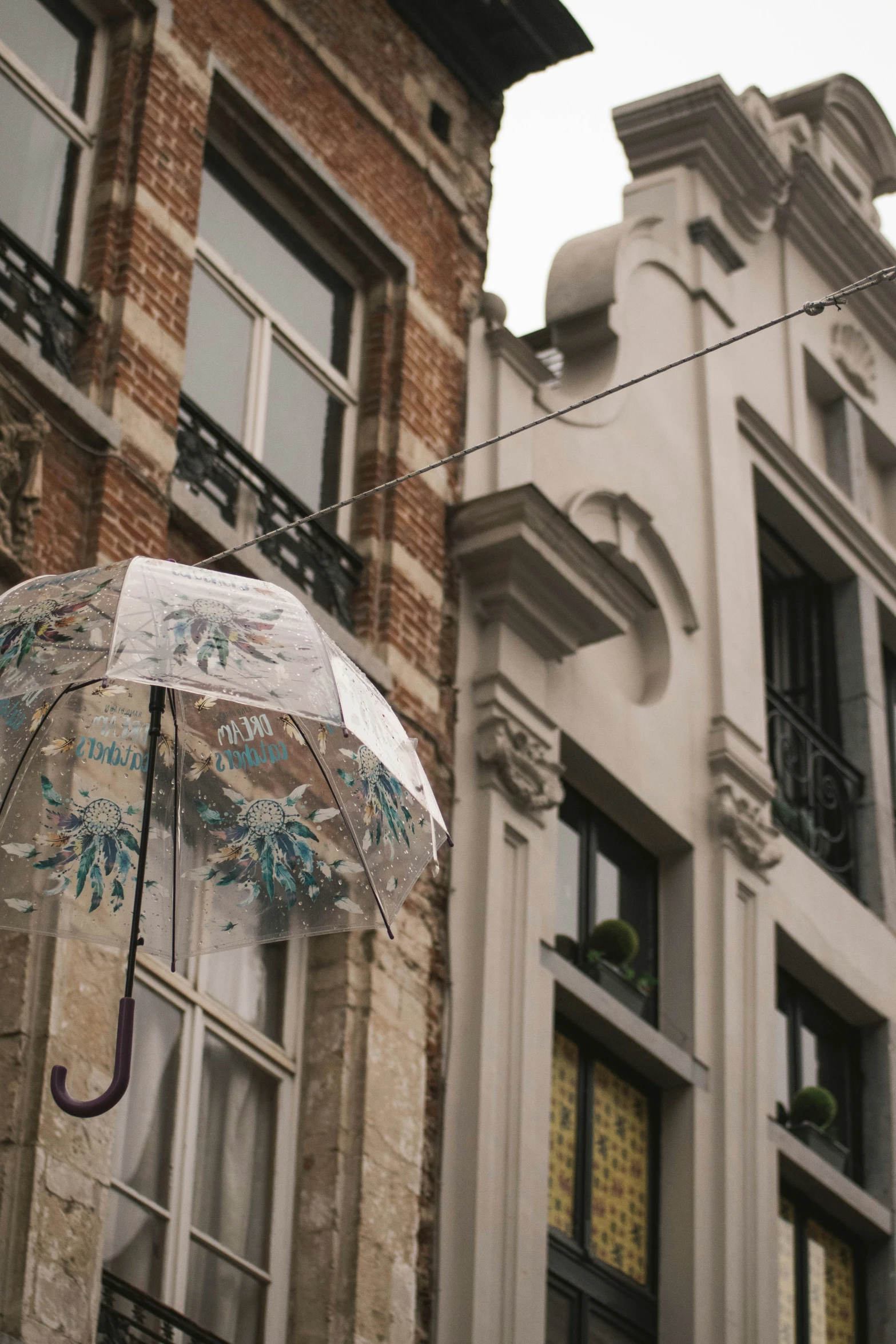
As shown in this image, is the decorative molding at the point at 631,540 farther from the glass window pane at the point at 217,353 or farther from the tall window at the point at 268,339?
the glass window pane at the point at 217,353

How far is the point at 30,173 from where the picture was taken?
10625 mm

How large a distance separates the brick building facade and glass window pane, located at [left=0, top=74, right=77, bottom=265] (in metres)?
0.01

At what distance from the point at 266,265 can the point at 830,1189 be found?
5942mm

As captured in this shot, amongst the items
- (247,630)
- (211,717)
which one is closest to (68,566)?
(211,717)

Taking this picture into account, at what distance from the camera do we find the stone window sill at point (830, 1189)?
1288 cm

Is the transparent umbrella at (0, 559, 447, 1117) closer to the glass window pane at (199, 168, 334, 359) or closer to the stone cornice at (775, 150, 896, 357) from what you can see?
the glass window pane at (199, 168, 334, 359)

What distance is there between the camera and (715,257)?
53.3 ft

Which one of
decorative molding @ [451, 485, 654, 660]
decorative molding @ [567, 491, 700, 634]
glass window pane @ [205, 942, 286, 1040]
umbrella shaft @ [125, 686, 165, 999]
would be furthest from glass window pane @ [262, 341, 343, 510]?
umbrella shaft @ [125, 686, 165, 999]

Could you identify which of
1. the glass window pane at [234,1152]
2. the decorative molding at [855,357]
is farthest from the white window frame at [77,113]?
the decorative molding at [855,357]

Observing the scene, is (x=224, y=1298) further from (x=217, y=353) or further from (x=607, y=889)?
(x=217, y=353)

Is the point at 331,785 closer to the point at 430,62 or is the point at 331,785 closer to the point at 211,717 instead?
the point at 211,717

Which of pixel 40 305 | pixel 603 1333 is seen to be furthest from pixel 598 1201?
pixel 40 305

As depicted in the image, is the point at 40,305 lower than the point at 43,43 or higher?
lower

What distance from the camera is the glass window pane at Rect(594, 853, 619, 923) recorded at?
41.6ft
